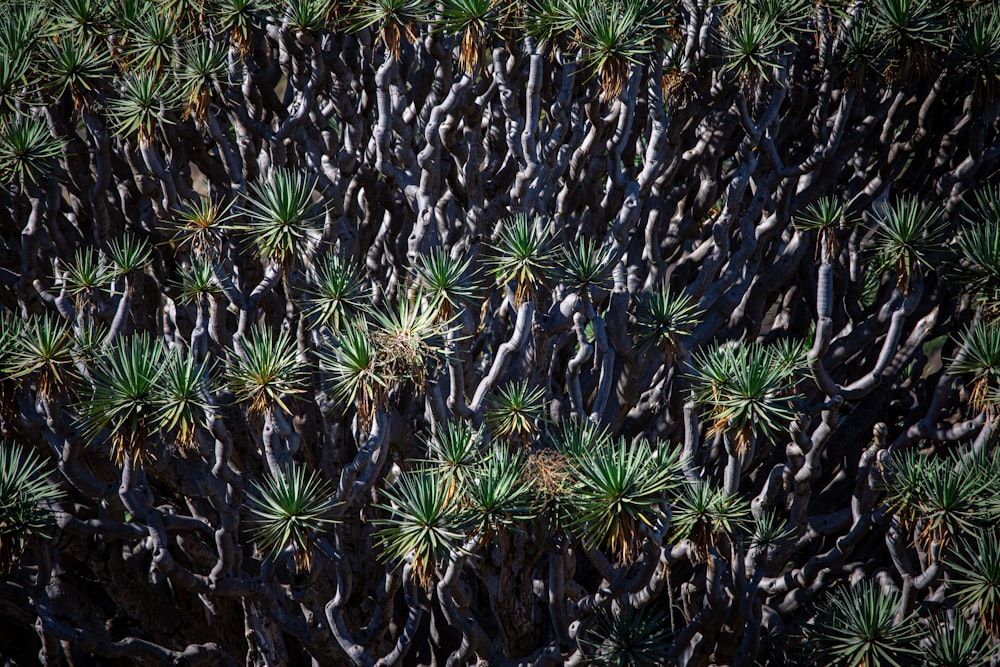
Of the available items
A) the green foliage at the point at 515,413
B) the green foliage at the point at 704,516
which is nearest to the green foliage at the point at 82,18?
the green foliage at the point at 515,413

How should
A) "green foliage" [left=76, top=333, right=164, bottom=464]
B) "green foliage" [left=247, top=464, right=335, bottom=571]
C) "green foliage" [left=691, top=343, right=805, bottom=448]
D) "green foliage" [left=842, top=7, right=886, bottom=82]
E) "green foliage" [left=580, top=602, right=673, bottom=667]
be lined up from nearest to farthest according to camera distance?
"green foliage" [left=76, top=333, right=164, bottom=464]
"green foliage" [left=247, top=464, right=335, bottom=571]
"green foliage" [left=691, top=343, right=805, bottom=448]
"green foliage" [left=580, top=602, right=673, bottom=667]
"green foliage" [left=842, top=7, right=886, bottom=82]

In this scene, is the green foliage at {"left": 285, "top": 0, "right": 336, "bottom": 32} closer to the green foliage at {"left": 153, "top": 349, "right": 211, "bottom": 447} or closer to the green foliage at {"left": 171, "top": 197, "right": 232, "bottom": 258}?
the green foliage at {"left": 171, "top": 197, "right": 232, "bottom": 258}

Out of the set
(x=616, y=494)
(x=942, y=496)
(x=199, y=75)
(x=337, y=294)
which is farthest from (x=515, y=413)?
(x=199, y=75)

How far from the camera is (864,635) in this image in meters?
4.17

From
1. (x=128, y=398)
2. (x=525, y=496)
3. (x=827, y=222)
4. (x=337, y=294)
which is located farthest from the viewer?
(x=827, y=222)

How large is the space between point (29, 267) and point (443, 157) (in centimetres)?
209

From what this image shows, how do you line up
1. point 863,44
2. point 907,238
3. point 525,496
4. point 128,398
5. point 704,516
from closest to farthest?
point 128,398
point 525,496
point 704,516
point 907,238
point 863,44

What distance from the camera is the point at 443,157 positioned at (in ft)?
15.5

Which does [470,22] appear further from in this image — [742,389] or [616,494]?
[616,494]

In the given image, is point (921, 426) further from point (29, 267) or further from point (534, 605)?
point (29, 267)

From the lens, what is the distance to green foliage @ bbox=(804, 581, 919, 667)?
416 cm

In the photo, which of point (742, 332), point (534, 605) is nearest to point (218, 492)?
point (534, 605)

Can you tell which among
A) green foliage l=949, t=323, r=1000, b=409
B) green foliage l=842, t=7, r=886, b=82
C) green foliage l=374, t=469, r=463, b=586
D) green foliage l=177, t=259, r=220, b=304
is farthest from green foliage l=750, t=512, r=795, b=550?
green foliage l=177, t=259, r=220, b=304

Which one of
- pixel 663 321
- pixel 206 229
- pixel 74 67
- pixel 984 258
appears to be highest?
pixel 74 67
